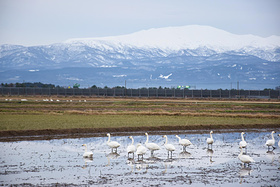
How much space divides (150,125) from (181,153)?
1326 centimetres

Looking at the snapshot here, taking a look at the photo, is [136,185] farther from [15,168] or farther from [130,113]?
[130,113]

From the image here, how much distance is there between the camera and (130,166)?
21.8 meters

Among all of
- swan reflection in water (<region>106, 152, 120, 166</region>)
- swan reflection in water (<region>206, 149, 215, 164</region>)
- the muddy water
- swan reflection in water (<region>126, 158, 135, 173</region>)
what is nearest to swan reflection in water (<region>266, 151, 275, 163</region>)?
the muddy water

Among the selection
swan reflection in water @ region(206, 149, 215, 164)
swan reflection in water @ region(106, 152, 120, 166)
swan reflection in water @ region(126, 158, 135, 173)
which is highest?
swan reflection in water @ region(206, 149, 215, 164)

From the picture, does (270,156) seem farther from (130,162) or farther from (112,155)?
(112,155)

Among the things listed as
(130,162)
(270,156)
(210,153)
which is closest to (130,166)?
(130,162)

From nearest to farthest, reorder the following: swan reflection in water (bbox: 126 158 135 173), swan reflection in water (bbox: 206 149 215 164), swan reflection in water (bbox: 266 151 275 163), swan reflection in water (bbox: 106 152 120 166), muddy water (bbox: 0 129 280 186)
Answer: muddy water (bbox: 0 129 280 186) < swan reflection in water (bbox: 126 158 135 173) < swan reflection in water (bbox: 266 151 275 163) < swan reflection in water (bbox: 206 149 215 164) < swan reflection in water (bbox: 106 152 120 166)

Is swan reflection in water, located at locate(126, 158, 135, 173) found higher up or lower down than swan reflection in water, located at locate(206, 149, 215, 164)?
lower down

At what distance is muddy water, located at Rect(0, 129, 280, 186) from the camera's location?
18.4 meters

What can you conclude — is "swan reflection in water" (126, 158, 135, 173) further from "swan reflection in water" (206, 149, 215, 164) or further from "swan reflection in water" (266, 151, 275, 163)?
"swan reflection in water" (266, 151, 275, 163)

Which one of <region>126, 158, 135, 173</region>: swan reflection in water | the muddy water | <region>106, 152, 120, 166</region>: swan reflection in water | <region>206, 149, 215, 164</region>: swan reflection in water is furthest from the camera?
<region>106, 152, 120, 166</region>: swan reflection in water

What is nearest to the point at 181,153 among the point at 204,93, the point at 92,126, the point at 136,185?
the point at 136,185

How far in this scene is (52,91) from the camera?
13762 centimetres

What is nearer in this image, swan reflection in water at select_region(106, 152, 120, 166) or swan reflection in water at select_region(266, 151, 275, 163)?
swan reflection in water at select_region(266, 151, 275, 163)
